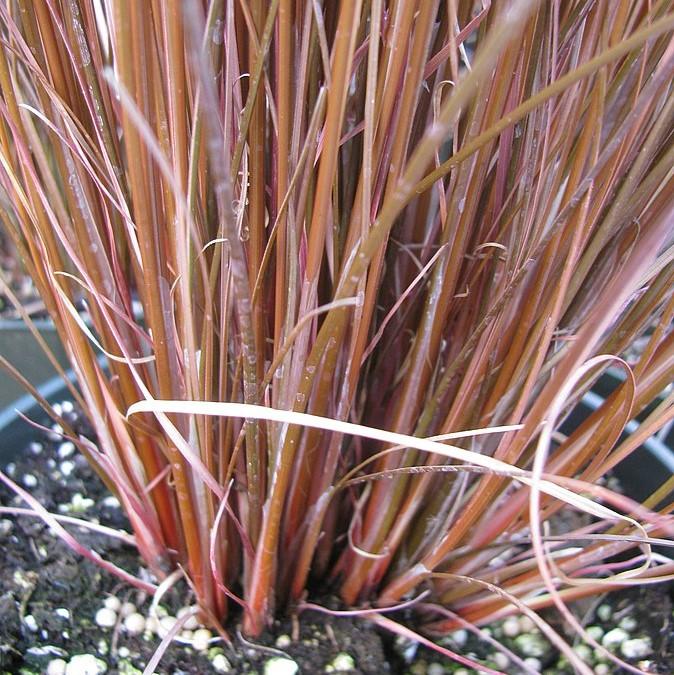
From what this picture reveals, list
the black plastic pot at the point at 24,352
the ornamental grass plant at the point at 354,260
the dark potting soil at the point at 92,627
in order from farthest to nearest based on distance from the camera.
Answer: the black plastic pot at the point at 24,352
the dark potting soil at the point at 92,627
the ornamental grass plant at the point at 354,260

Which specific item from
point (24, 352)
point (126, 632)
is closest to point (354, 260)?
point (126, 632)

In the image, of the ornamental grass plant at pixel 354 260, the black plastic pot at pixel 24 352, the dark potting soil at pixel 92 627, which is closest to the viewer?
the ornamental grass plant at pixel 354 260

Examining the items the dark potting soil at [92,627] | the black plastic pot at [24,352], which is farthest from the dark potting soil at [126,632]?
the black plastic pot at [24,352]

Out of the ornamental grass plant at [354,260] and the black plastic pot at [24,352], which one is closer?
the ornamental grass plant at [354,260]

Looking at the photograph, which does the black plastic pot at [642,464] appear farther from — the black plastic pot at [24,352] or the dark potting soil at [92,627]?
the black plastic pot at [24,352]

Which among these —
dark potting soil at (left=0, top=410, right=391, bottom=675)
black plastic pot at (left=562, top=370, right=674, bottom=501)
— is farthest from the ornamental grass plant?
black plastic pot at (left=562, top=370, right=674, bottom=501)

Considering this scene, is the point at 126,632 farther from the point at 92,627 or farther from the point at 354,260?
the point at 354,260

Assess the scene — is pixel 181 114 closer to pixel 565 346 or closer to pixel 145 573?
pixel 565 346
